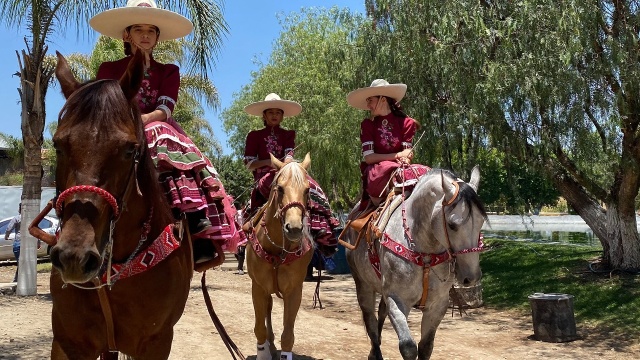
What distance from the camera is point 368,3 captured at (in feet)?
44.4

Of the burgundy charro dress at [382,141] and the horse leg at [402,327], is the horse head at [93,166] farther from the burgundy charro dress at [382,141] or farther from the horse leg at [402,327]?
the burgundy charro dress at [382,141]

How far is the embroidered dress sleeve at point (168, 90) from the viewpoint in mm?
3851

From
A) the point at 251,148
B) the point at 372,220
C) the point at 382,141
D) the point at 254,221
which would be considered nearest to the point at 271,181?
the point at 254,221

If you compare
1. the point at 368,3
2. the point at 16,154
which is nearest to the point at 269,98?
the point at 368,3

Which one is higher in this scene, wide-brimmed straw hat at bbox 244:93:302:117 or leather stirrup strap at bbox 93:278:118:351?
wide-brimmed straw hat at bbox 244:93:302:117

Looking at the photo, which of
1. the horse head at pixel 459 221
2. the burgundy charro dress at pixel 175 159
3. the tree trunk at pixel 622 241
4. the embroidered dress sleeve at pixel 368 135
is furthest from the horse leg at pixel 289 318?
the tree trunk at pixel 622 241

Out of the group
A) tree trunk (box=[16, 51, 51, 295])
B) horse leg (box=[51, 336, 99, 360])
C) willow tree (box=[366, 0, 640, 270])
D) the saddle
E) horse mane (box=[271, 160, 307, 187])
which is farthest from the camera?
tree trunk (box=[16, 51, 51, 295])

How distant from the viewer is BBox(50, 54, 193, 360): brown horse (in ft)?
7.79

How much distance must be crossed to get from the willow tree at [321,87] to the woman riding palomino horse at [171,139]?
33.2ft

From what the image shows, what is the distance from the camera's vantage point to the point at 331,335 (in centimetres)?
885

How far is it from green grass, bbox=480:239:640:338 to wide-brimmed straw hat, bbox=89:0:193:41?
5073 millimetres

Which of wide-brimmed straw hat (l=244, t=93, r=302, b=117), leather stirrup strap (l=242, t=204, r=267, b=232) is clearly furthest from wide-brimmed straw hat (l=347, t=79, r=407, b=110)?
leather stirrup strap (l=242, t=204, r=267, b=232)

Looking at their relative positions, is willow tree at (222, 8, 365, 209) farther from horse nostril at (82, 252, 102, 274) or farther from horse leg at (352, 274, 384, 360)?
horse nostril at (82, 252, 102, 274)

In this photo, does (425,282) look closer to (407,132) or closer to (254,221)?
(407,132)
